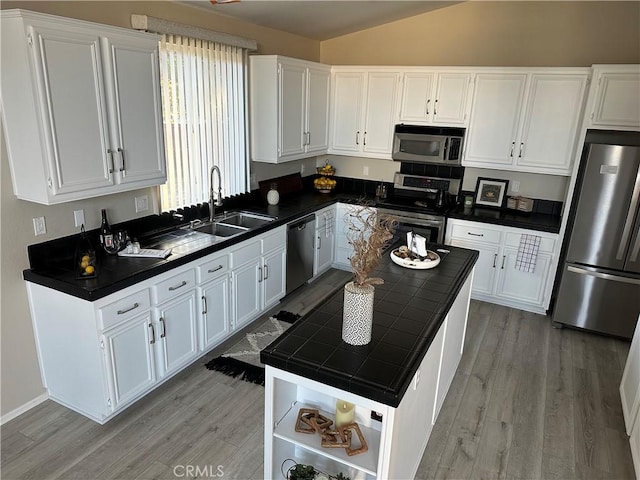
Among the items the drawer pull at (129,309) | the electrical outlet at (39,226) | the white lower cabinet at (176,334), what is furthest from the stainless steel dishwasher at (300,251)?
the electrical outlet at (39,226)

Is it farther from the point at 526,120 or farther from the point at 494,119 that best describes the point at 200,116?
the point at 526,120

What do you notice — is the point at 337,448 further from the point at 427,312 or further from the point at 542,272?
the point at 542,272

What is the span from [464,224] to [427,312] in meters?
2.53

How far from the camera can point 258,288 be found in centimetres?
393

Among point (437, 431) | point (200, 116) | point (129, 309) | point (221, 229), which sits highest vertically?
point (200, 116)

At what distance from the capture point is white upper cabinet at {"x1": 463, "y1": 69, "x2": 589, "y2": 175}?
4180 mm

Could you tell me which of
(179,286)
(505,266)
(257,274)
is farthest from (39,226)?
(505,266)

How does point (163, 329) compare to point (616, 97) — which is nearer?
point (163, 329)

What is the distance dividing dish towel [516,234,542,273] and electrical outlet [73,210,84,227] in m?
3.85

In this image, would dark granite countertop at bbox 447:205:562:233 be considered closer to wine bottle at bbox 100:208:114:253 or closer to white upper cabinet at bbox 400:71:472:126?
white upper cabinet at bbox 400:71:472:126

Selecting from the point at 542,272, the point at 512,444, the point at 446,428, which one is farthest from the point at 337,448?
the point at 542,272

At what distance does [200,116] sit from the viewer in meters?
3.71

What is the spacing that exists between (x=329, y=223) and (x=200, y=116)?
1.95 meters

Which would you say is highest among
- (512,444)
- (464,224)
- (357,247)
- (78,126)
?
(78,126)
